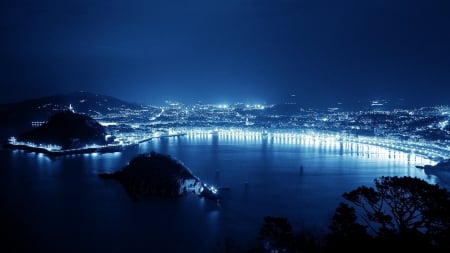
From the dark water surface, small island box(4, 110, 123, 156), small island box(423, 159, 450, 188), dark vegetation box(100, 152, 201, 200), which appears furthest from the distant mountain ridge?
small island box(423, 159, 450, 188)

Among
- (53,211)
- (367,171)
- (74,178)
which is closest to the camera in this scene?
(53,211)

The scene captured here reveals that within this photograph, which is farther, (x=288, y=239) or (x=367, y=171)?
(x=367, y=171)

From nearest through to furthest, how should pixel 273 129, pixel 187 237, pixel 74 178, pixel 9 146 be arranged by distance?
pixel 187 237 → pixel 74 178 → pixel 9 146 → pixel 273 129

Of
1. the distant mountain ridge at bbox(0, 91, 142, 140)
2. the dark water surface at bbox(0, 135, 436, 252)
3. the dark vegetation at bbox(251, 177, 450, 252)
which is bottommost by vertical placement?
the dark water surface at bbox(0, 135, 436, 252)

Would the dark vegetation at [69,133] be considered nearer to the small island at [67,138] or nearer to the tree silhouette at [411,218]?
the small island at [67,138]

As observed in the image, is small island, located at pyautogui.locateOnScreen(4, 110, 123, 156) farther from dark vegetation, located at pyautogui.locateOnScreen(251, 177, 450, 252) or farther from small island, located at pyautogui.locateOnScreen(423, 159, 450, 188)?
dark vegetation, located at pyautogui.locateOnScreen(251, 177, 450, 252)

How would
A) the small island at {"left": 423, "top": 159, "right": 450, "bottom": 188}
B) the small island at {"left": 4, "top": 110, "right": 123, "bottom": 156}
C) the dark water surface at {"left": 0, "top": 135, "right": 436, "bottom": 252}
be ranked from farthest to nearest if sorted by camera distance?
the small island at {"left": 4, "top": 110, "right": 123, "bottom": 156}, the small island at {"left": 423, "top": 159, "right": 450, "bottom": 188}, the dark water surface at {"left": 0, "top": 135, "right": 436, "bottom": 252}

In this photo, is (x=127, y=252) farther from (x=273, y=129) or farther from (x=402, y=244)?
(x=273, y=129)

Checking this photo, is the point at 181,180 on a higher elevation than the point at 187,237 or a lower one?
higher

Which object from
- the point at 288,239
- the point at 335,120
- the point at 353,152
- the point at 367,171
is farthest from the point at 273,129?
the point at 288,239
